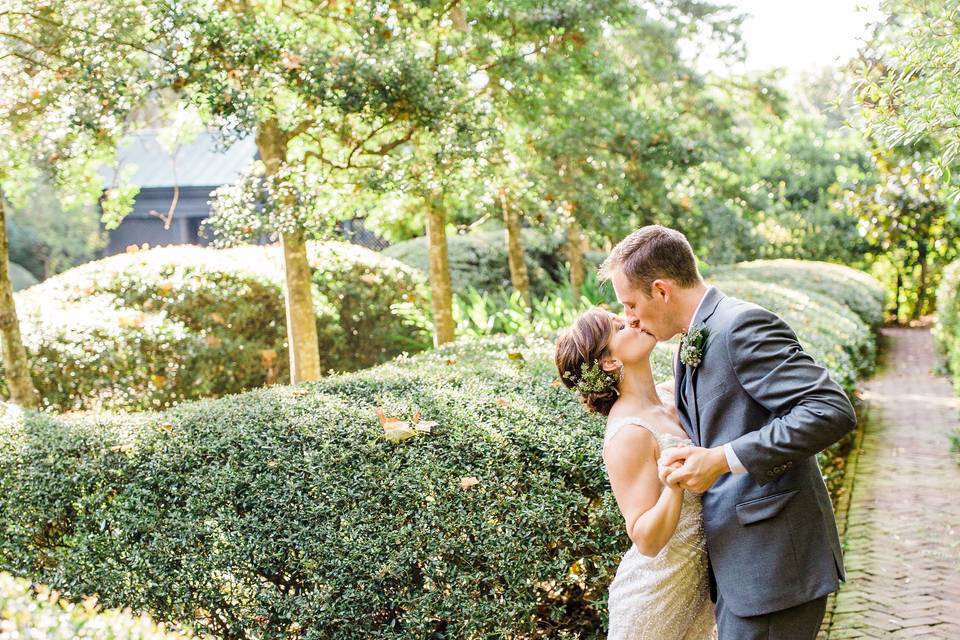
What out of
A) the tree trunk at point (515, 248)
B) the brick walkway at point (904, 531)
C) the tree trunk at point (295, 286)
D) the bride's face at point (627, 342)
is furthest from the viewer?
the tree trunk at point (515, 248)

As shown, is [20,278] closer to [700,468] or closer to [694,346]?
[694,346]

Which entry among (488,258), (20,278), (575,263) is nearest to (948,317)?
(575,263)

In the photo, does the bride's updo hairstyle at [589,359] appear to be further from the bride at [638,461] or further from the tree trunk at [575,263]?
the tree trunk at [575,263]

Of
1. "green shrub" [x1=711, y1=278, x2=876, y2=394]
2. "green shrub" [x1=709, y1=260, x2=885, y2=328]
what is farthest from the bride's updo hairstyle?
"green shrub" [x1=709, y1=260, x2=885, y2=328]

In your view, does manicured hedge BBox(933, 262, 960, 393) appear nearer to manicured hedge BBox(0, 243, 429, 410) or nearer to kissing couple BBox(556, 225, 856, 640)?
manicured hedge BBox(0, 243, 429, 410)

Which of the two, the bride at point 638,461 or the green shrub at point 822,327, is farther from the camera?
the green shrub at point 822,327

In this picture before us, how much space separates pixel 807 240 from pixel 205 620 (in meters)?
23.2

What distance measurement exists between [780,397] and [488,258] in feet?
43.9

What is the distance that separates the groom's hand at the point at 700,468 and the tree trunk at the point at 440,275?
656 centimetres

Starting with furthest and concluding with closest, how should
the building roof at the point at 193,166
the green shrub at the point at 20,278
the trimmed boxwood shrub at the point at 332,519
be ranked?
the building roof at the point at 193,166 → the green shrub at the point at 20,278 → the trimmed boxwood shrub at the point at 332,519

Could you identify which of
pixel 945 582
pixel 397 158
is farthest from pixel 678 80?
pixel 945 582

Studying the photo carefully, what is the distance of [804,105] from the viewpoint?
209 feet

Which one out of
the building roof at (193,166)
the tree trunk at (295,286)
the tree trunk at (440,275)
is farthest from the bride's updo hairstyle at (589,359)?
the building roof at (193,166)

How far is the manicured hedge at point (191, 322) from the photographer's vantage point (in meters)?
8.27
